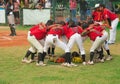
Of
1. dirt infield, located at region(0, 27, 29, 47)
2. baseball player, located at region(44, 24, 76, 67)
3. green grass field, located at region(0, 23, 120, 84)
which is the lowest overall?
dirt infield, located at region(0, 27, 29, 47)

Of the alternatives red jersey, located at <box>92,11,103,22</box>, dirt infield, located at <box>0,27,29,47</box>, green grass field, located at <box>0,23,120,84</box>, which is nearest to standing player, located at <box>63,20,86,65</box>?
green grass field, located at <box>0,23,120,84</box>

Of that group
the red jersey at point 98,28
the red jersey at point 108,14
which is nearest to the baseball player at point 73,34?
the red jersey at point 98,28

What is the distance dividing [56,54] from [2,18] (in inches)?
551

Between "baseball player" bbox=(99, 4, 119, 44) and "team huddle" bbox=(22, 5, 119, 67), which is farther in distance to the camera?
"baseball player" bbox=(99, 4, 119, 44)

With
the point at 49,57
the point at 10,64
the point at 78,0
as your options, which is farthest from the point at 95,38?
the point at 78,0

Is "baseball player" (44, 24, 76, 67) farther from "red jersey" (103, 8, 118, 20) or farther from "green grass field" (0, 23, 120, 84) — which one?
"red jersey" (103, 8, 118, 20)

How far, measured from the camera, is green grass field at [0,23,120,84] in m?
9.84

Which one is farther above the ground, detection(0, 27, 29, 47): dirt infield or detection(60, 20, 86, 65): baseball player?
detection(60, 20, 86, 65): baseball player

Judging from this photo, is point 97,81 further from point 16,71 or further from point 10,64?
point 10,64

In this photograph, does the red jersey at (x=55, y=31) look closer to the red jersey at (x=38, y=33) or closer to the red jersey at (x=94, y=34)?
the red jersey at (x=38, y=33)

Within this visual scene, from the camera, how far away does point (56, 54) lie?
14.4 m

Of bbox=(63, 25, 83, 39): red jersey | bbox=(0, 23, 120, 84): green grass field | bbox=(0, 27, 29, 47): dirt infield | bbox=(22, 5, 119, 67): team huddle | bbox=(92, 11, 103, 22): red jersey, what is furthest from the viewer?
bbox=(0, 27, 29, 47): dirt infield

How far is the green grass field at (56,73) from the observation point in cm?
984

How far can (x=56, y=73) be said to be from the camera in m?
10.9
